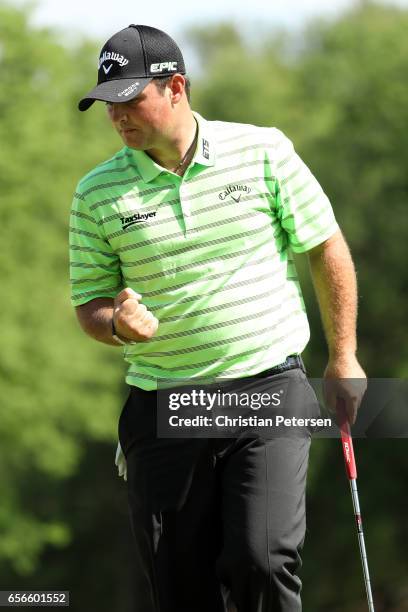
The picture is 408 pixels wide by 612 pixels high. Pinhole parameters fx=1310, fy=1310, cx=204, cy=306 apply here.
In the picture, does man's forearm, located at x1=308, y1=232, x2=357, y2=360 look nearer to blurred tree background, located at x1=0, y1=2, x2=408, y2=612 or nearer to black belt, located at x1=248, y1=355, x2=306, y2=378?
black belt, located at x1=248, y1=355, x2=306, y2=378

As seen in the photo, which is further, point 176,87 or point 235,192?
point 176,87

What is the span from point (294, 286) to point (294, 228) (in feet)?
0.87

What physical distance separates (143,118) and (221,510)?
1.61m

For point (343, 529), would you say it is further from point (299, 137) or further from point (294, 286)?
point (294, 286)

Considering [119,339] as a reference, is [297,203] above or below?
above

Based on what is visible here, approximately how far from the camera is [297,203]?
538 centimetres

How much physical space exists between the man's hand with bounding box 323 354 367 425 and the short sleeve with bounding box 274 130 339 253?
0.50 m

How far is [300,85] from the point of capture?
4612cm

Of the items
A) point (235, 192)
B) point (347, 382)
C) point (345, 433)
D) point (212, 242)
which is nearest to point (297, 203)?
point (235, 192)

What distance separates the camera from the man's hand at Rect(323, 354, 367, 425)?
545cm
